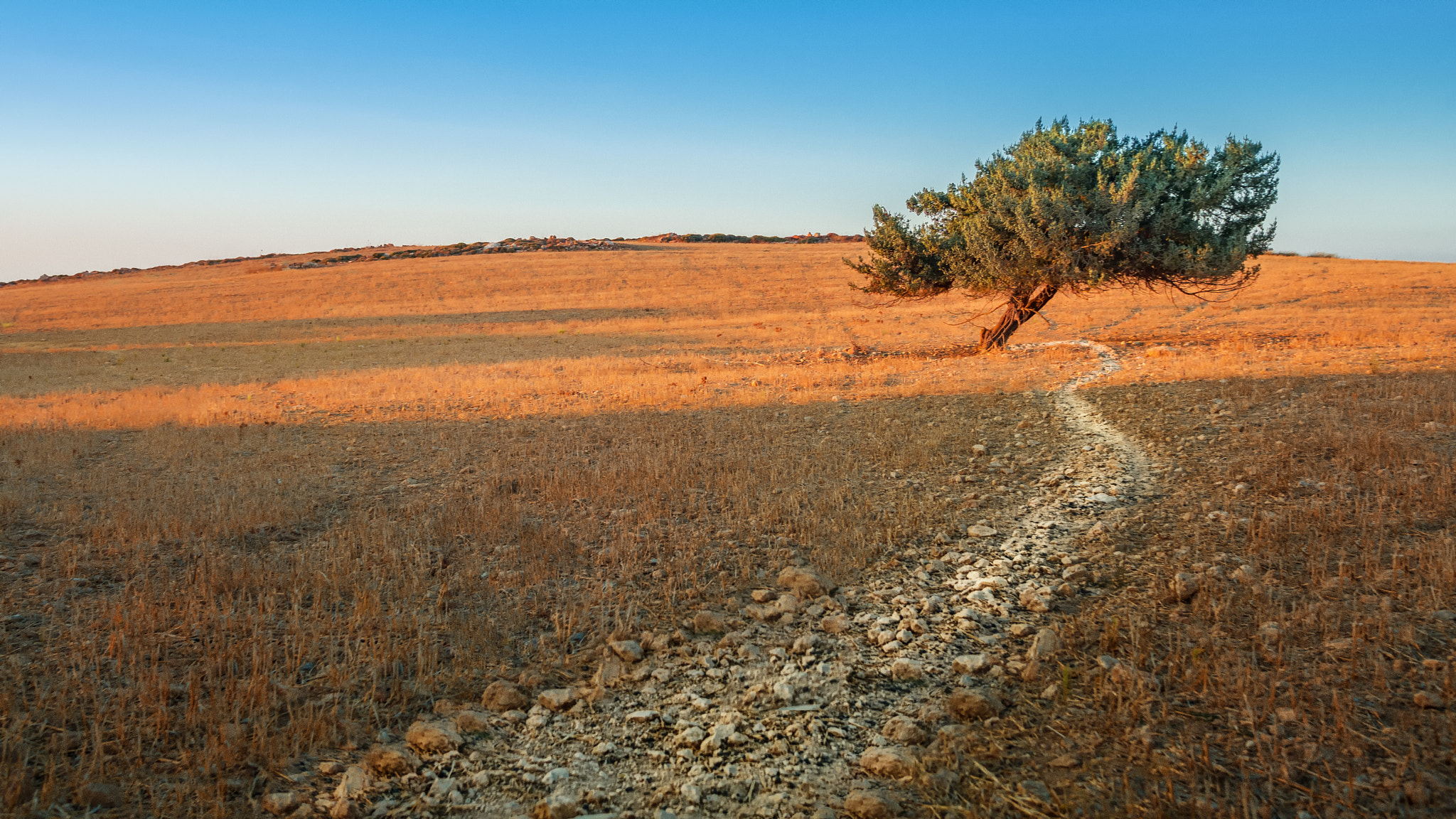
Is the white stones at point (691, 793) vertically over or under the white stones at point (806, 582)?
A: under

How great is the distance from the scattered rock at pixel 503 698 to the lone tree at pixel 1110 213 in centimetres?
1764

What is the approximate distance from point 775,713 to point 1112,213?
58.2 feet

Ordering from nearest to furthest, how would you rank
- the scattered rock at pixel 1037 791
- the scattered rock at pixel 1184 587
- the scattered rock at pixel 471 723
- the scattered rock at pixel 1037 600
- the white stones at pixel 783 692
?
1. the scattered rock at pixel 1037 791
2. the scattered rock at pixel 471 723
3. the white stones at pixel 783 692
4. the scattered rock at pixel 1184 587
5. the scattered rock at pixel 1037 600

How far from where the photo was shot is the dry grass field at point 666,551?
12.5 ft

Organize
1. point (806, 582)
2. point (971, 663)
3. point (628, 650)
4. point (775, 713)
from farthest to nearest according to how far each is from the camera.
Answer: point (806, 582) → point (628, 650) → point (971, 663) → point (775, 713)

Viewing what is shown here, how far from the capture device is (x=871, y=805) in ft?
11.3

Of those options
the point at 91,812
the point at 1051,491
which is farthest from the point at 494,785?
the point at 1051,491

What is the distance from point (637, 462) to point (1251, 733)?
7.94 m

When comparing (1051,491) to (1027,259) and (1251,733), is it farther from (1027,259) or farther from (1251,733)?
(1027,259)

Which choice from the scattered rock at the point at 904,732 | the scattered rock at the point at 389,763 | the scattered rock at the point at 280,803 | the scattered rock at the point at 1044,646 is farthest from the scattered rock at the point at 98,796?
the scattered rock at the point at 1044,646

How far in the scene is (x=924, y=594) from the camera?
590 centimetres

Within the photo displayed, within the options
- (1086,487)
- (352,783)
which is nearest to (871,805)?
(352,783)

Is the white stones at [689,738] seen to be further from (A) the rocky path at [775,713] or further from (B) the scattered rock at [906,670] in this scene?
(B) the scattered rock at [906,670]

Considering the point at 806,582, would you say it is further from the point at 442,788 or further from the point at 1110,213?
the point at 1110,213
